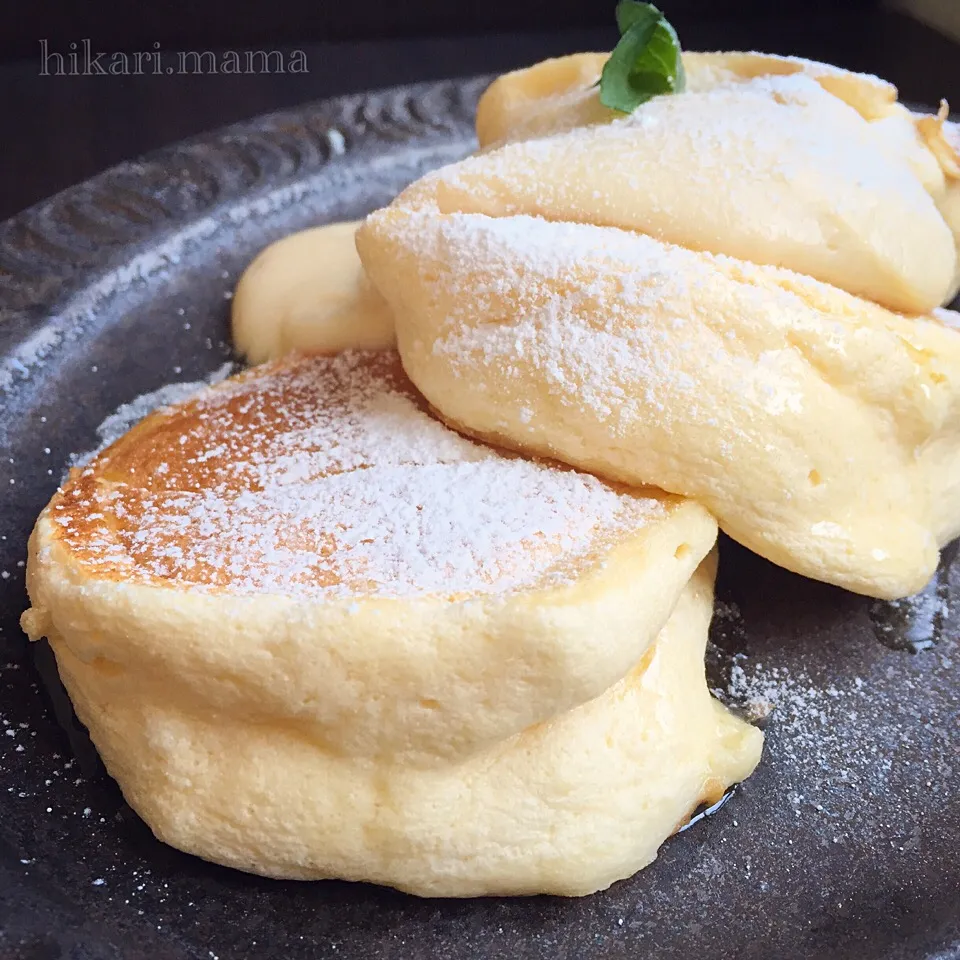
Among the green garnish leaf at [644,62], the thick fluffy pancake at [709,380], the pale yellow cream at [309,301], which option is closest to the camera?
the thick fluffy pancake at [709,380]

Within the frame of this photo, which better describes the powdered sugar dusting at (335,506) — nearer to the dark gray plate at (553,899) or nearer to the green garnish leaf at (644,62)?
the dark gray plate at (553,899)

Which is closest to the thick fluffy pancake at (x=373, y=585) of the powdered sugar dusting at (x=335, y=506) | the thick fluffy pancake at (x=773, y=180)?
the powdered sugar dusting at (x=335, y=506)

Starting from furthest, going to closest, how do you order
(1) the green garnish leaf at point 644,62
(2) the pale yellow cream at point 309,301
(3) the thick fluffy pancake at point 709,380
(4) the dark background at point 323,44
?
(4) the dark background at point 323,44, (2) the pale yellow cream at point 309,301, (1) the green garnish leaf at point 644,62, (3) the thick fluffy pancake at point 709,380

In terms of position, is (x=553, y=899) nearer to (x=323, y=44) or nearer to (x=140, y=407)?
(x=140, y=407)

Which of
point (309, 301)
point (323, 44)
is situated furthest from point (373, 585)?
point (323, 44)

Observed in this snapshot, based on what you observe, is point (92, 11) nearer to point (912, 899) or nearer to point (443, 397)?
point (443, 397)

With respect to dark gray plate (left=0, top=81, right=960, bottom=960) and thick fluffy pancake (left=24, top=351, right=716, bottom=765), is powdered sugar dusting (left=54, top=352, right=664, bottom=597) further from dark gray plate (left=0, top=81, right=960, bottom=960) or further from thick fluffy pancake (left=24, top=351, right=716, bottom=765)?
dark gray plate (left=0, top=81, right=960, bottom=960)
